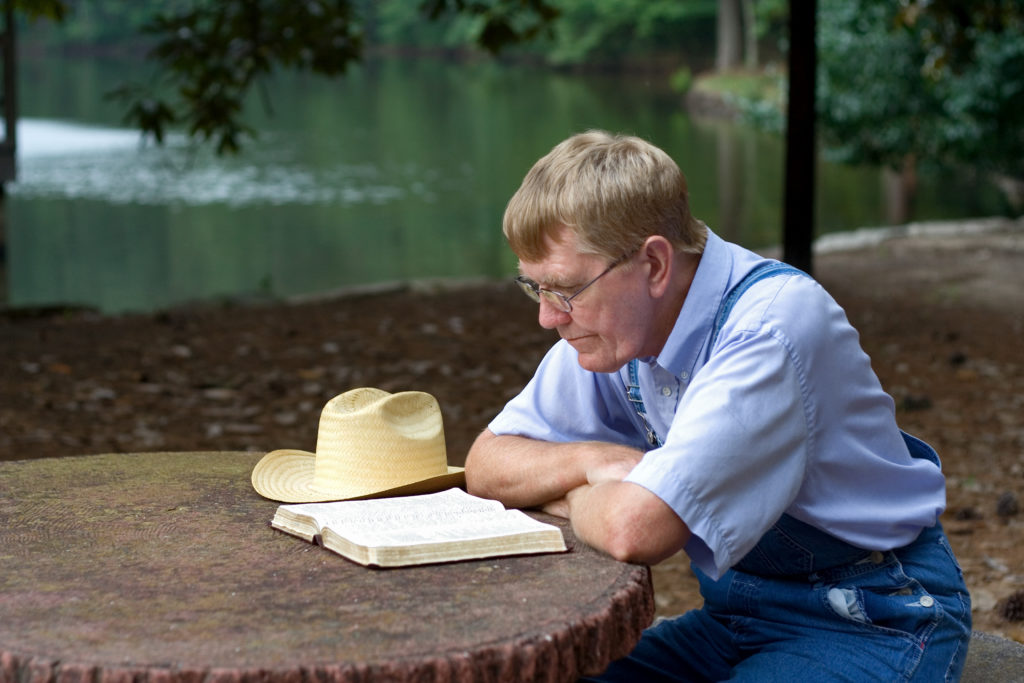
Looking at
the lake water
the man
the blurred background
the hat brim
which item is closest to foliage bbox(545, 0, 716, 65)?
the blurred background

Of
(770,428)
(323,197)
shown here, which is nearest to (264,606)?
(770,428)

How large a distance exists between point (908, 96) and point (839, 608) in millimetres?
13886

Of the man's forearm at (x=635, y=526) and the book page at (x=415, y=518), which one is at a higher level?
the man's forearm at (x=635, y=526)

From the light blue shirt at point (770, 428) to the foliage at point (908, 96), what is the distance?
1182cm

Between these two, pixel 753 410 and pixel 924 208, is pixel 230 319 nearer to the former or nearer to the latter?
pixel 753 410

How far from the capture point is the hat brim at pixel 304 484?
252 centimetres

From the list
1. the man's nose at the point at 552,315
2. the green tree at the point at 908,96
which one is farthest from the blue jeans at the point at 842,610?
the green tree at the point at 908,96

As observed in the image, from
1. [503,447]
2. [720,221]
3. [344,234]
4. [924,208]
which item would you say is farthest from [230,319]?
[924,208]

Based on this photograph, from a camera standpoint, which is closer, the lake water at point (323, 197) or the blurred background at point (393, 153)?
the blurred background at point (393, 153)

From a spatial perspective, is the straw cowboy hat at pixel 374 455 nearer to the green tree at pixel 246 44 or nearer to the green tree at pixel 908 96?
the green tree at pixel 246 44

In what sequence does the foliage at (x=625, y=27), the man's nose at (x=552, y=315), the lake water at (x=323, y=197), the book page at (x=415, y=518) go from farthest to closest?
1. the foliage at (x=625, y=27)
2. the lake water at (x=323, y=197)
3. the man's nose at (x=552, y=315)
4. the book page at (x=415, y=518)

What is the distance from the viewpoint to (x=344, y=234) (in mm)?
18406

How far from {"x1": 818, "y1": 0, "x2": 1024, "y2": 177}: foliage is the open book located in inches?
474

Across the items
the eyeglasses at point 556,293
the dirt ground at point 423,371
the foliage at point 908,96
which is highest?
the eyeglasses at point 556,293
